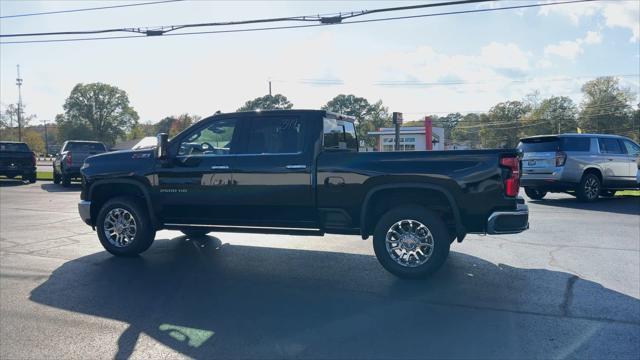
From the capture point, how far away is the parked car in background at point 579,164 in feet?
42.8

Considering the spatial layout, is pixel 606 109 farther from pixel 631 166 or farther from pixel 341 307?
pixel 341 307

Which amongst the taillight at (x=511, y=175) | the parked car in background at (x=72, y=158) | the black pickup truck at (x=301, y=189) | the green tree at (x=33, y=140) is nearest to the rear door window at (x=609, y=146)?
the black pickup truck at (x=301, y=189)

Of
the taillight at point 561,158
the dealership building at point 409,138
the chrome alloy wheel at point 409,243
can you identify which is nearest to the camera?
the chrome alloy wheel at point 409,243

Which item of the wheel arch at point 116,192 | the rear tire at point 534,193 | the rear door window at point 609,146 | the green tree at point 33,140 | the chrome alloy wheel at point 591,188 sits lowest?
the rear tire at point 534,193

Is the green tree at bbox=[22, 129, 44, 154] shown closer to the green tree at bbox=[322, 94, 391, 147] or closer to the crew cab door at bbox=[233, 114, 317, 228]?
the green tree at bbox=[322, 94, 391, 147]

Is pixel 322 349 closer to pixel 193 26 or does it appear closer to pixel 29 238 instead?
pixel 29 238

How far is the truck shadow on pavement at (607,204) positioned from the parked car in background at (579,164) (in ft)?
1.19

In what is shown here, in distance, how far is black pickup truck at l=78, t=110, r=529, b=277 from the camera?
18.3ft

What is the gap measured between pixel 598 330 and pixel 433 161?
2364 millimetres

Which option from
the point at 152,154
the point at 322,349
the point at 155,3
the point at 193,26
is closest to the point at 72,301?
the point at 152,154

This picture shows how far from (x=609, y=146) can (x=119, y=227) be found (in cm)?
1323

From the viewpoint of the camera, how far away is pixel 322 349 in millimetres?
3826

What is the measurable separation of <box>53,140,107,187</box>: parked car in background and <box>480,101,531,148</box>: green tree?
77.9 metres

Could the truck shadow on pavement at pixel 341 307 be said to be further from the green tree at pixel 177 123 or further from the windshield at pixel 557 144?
the green tree at pixel 177 123
